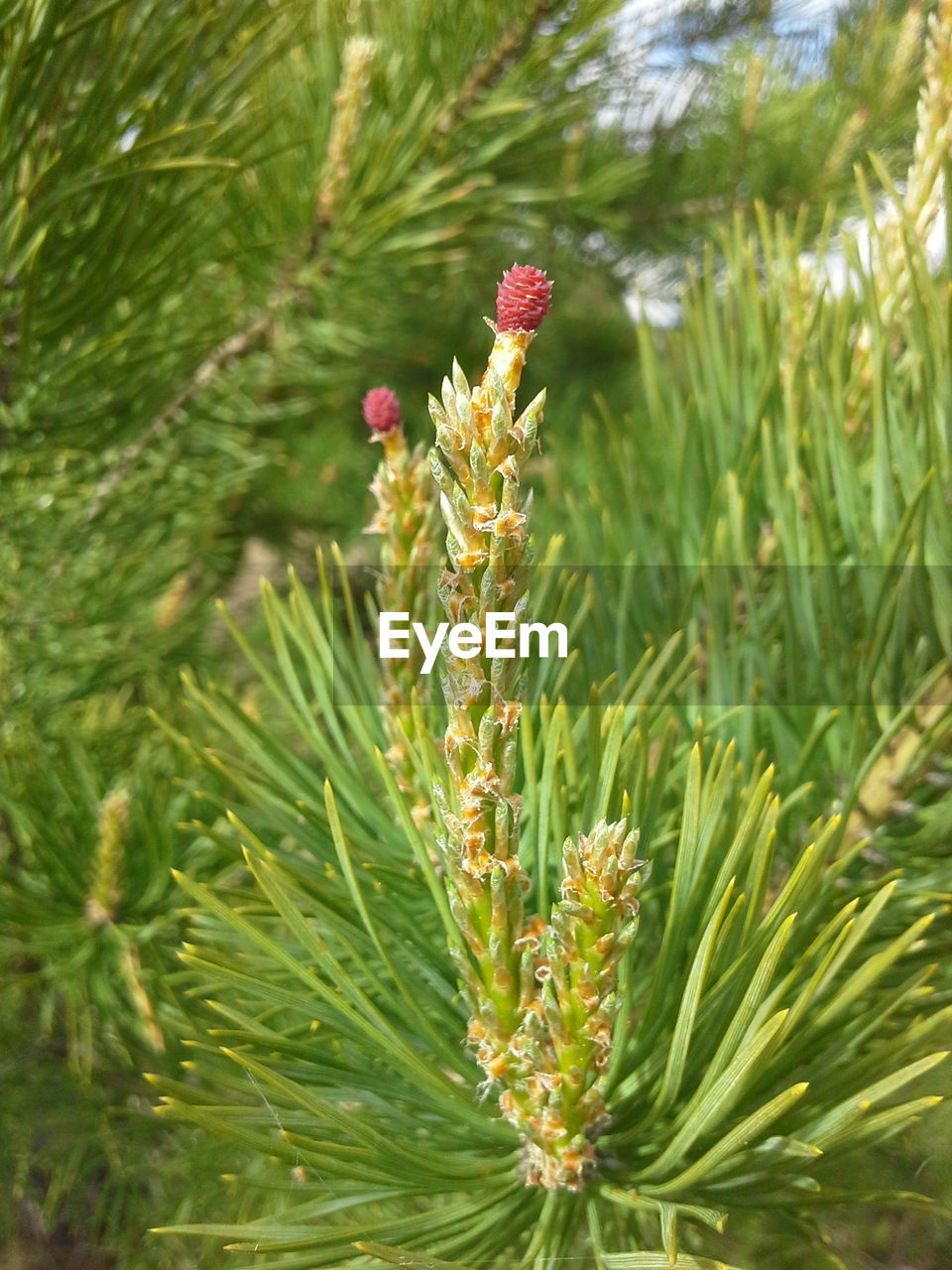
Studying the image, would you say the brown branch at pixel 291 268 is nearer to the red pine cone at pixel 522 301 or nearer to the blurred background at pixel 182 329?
the blurred background at pixel 182 329

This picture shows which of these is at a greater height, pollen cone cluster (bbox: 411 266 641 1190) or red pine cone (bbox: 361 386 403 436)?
red pine cone (bbox: 361 386 403 436)

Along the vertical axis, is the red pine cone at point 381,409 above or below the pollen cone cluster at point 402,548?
above

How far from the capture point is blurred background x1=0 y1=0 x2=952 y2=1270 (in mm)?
315

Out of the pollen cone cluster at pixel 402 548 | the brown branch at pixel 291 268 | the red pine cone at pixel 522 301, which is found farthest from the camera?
the brown branch at pixel 291 268

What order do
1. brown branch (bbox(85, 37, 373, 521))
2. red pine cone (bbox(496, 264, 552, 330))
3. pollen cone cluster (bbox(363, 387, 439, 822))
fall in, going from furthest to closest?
1. brown branch (bbox(85, 37, 373, 521))
2. pollen cone cluster (bbox(363, 387, 439, 822))
3. red pine cone (bbox(496, 264, 552, 330))

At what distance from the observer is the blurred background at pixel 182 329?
12.4 inches

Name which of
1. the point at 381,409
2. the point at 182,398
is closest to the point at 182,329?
the point at 182,398

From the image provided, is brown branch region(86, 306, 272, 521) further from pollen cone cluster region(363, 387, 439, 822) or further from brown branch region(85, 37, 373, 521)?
pollen cone cluster region(363, 387, 439, 822)

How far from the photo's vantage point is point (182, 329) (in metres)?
0.42

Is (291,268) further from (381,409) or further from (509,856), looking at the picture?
(509,856)

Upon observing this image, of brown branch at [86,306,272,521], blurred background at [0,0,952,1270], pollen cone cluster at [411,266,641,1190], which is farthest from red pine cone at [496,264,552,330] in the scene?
brown branch at [86,306,272,521]

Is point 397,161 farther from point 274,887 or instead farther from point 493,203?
point 274,887

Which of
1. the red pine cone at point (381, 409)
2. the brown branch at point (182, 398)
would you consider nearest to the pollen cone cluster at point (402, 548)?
the red pine cone at point (381, 409)

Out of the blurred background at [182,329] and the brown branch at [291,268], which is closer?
the blurred background at [182,329]
